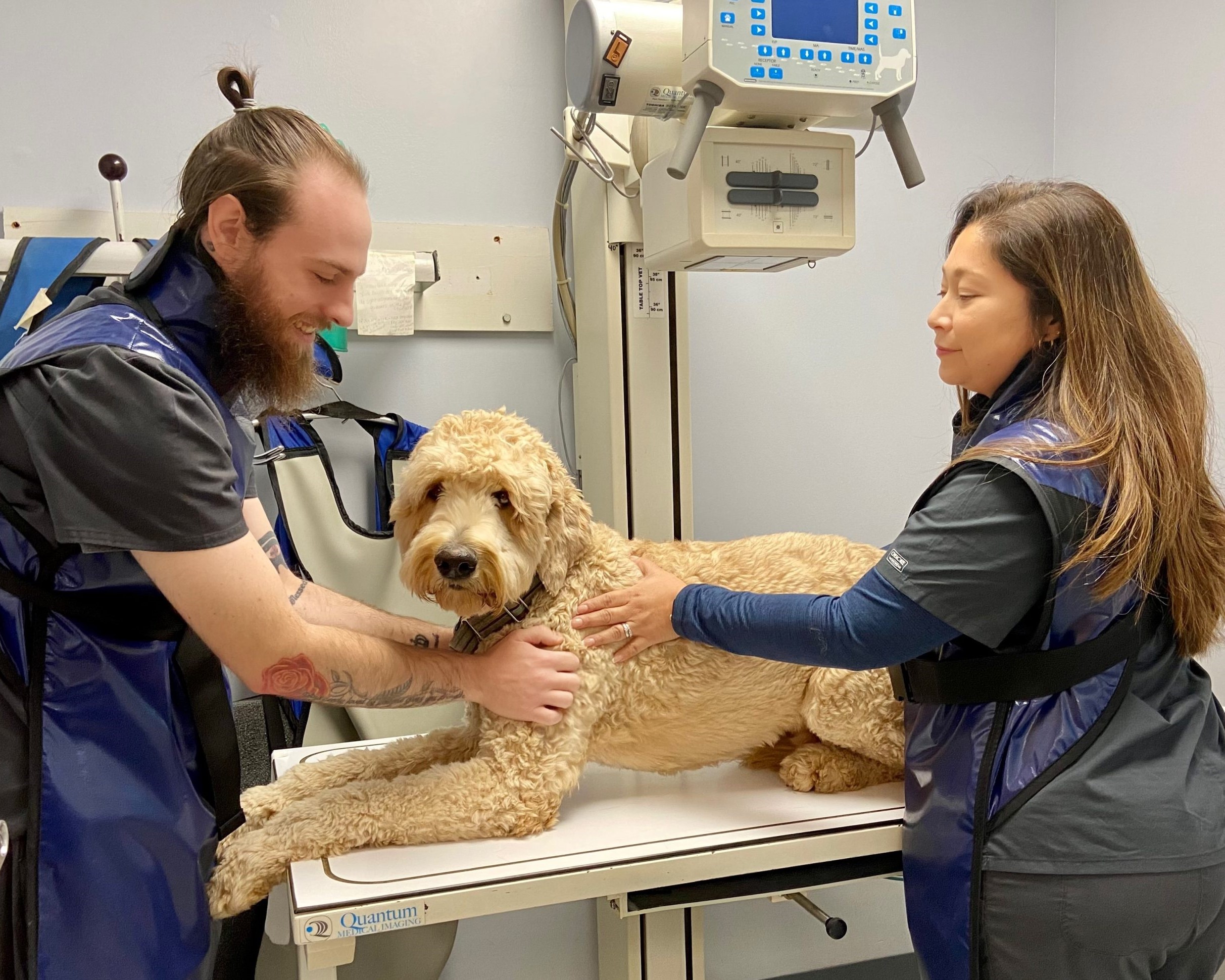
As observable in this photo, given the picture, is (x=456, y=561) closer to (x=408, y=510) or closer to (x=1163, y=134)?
(x=408, y=510)

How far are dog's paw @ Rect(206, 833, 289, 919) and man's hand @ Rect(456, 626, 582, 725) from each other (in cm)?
37

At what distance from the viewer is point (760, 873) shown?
1563mm

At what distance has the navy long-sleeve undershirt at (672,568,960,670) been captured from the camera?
135cm

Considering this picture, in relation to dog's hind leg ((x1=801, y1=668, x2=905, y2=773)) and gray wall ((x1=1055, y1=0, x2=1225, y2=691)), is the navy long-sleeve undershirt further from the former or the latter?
gray wall ((x1=1055, y1=0, x2=1225, y2=691))

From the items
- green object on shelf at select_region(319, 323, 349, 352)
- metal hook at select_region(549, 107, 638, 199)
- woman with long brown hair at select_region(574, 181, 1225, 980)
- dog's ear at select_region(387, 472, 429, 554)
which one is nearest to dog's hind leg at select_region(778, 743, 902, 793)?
woman with long brown hair at select_region(574, 181, 1225, 980)

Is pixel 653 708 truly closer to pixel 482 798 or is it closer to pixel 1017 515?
pixel 482 798

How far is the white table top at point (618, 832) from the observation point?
137cm

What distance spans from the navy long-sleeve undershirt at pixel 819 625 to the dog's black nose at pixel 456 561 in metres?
0.35

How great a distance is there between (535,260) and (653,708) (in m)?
1.36

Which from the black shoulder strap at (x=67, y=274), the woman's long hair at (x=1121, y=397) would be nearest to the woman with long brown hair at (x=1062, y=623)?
the woman's long hair at (x=1121, y=397)

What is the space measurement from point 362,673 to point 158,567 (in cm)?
37

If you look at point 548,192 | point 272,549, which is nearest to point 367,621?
point 272,549

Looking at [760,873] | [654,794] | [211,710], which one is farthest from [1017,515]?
[211,710]

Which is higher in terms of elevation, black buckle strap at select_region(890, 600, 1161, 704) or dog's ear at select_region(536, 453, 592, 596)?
dog's ear at select_region(536, 453, 592, 596)
